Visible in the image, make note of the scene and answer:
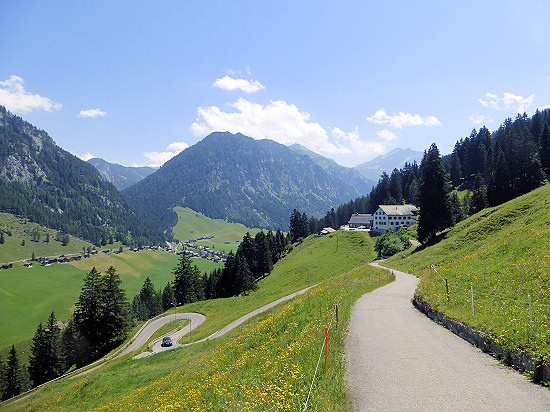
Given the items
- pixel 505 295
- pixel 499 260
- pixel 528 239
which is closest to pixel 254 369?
pixel 505 295

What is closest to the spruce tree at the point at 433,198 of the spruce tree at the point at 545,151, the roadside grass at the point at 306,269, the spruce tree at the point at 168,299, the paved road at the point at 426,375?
the roadside grass at the point at 306,269

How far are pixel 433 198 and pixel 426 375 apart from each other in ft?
178

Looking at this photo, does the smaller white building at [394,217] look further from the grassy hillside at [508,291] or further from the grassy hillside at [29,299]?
the grassy hillside at [29,299]

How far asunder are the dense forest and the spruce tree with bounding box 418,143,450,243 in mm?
776

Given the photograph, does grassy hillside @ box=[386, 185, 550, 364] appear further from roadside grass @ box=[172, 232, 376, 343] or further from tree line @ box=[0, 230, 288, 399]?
tree line @ box=[0, 230, 288, 399]

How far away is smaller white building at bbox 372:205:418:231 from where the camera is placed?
113 meters

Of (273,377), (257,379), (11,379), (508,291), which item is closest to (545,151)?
(508,291)

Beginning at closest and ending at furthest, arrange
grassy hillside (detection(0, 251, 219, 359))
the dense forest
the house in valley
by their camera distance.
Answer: the dense forest → grassy hillside (detection(0, 251, 219, 359)) → the house in valley

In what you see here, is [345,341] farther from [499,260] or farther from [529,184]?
[529,184]

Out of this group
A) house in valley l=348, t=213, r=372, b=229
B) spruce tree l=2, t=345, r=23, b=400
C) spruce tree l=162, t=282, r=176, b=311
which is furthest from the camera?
house in valley l=348, t=213, r=372, b=229

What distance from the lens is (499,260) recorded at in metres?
22.8

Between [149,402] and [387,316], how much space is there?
15337 millimetres

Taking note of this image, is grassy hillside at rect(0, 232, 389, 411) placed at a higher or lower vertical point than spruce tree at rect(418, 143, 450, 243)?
lower

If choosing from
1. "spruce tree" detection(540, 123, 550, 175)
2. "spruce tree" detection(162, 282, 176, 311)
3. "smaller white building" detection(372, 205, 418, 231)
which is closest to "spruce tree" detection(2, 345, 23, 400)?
"spruce tree" detection(162, 282, 176, 311)
